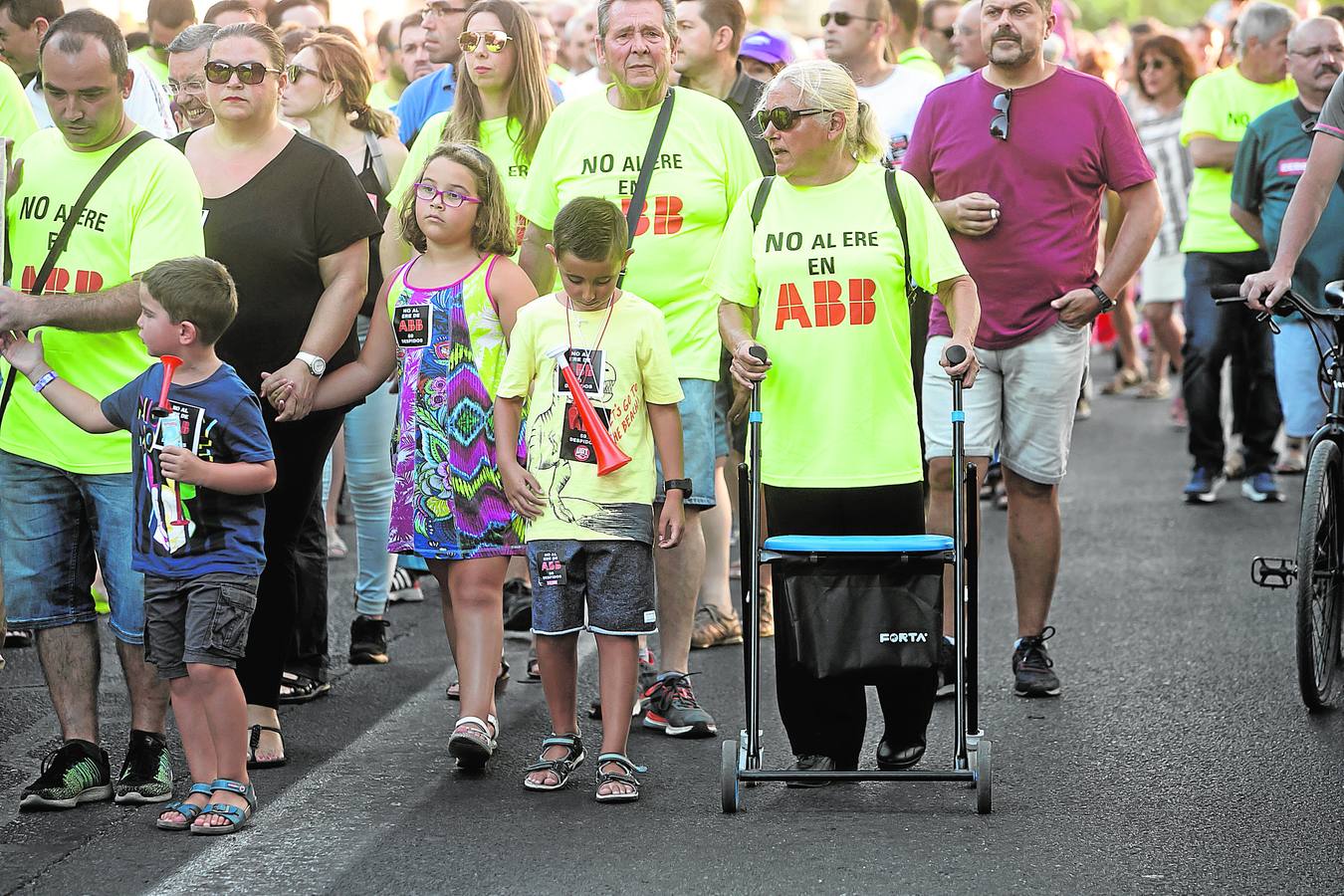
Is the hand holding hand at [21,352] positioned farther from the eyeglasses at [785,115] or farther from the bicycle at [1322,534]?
the bicycle at [1322,534]

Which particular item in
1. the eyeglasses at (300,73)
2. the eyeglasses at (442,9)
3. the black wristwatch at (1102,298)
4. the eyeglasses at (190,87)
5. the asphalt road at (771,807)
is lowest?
the asphalt road at (771,807)

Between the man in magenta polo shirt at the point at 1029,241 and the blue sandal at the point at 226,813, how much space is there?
8.39 ft

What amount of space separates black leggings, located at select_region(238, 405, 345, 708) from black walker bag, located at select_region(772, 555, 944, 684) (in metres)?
1.76

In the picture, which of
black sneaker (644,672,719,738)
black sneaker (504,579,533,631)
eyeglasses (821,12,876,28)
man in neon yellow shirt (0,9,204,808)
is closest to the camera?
man in neon yellow shirt (0,9,204,808)

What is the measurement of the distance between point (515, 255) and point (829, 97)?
1290 mm

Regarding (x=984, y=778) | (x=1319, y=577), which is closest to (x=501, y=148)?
(x=984, y=778)

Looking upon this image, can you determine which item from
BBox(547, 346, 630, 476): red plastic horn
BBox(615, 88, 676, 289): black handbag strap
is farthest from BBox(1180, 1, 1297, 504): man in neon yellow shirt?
BBox(547, 346, 630, 476): red plastic horn

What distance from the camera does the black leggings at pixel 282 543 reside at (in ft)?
19.4

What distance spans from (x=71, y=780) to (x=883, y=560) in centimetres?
232

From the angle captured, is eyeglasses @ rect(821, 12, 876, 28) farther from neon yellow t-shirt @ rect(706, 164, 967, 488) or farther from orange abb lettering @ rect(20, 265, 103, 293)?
orange abb lettering @ rect(20, 265, 103, 293)

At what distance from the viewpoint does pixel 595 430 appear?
17.9ft

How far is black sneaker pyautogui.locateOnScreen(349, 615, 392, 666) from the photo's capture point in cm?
723

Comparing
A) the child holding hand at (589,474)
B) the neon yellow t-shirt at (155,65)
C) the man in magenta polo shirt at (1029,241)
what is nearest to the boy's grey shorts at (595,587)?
the child holding hand at (589,474)

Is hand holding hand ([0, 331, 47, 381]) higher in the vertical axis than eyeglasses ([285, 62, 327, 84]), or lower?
lower
